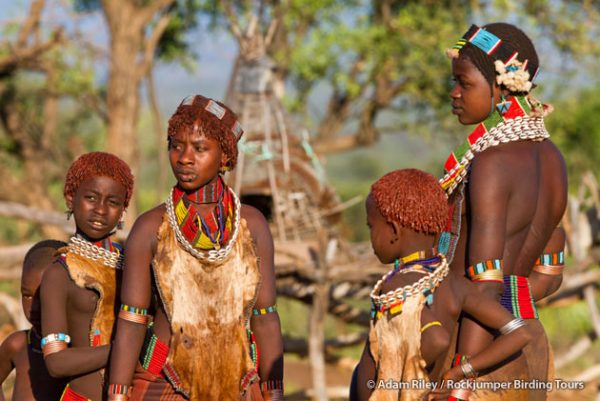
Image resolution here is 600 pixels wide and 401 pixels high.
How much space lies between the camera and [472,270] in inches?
131

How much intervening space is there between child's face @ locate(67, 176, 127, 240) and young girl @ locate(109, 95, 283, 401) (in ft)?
1.54

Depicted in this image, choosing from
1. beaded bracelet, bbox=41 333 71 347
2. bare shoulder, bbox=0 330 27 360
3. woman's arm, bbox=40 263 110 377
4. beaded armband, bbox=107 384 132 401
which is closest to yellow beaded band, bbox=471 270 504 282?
beaded armband, bbox=107 384 132 401

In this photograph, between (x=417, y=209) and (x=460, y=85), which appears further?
(x=460, y=85)

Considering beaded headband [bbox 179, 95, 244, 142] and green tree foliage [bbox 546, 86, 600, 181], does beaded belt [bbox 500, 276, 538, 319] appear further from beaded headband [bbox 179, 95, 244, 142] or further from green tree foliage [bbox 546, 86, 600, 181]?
green tree foliage [bbox 546, 86, 600, 181]

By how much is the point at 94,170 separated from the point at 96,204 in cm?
15

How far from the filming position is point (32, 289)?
3.97 meters

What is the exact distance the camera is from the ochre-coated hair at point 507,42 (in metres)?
3.52

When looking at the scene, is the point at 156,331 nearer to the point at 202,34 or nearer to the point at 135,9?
the point at 135,9

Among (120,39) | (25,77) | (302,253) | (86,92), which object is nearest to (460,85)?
(302,253)

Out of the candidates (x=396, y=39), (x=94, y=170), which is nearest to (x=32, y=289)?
(x=94, y=170)

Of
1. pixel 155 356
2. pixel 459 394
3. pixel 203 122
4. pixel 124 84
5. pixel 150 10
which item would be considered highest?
pixel 150 10

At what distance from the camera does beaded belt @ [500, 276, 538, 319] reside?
11.3 feet

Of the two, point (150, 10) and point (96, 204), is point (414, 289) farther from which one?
point (150, 10)

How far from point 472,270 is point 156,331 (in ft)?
4.02
